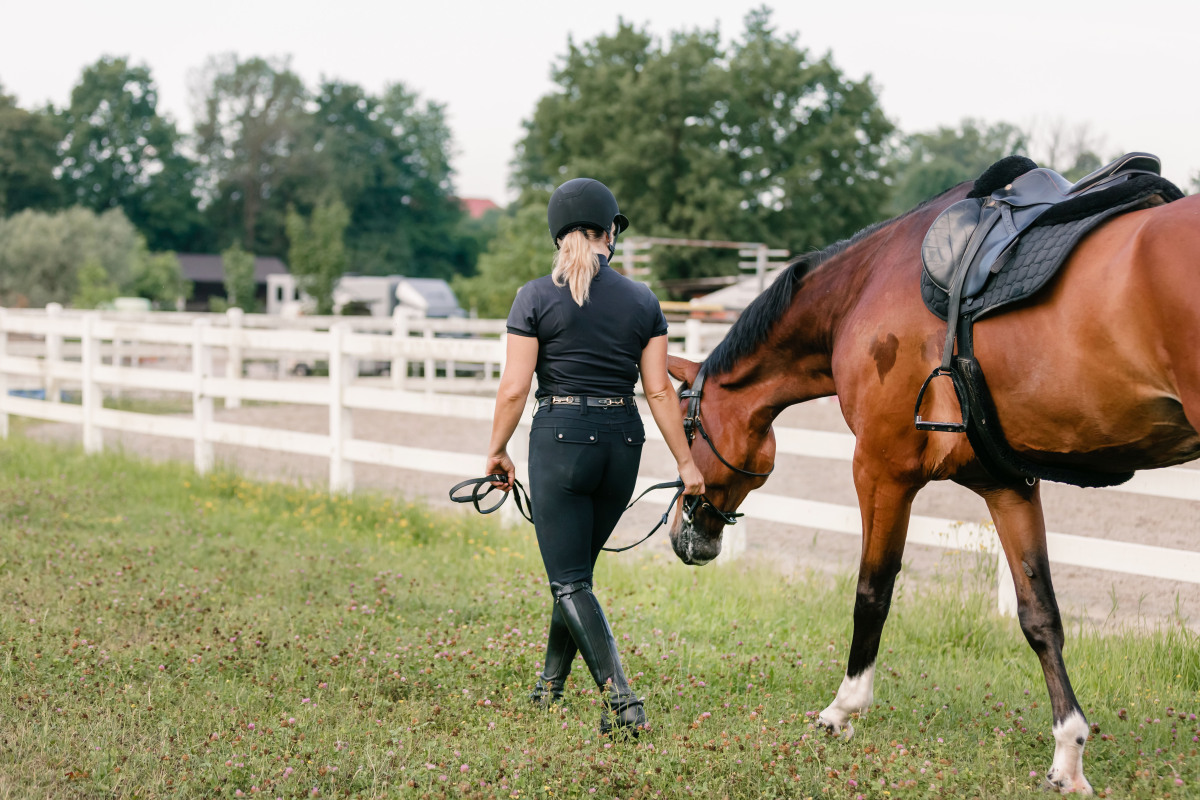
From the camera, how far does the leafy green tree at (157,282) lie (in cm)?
5206

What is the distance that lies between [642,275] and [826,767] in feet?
103

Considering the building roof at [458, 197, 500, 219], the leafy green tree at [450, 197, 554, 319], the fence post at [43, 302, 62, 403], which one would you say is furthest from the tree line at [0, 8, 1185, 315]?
the building roof at [458, 197, 500, 219]

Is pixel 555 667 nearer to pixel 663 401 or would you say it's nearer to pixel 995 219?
pixel 663 401

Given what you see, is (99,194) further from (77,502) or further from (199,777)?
(199,777)

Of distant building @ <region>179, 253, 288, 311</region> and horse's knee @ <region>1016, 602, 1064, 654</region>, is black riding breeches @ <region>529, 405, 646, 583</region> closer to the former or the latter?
horse's knee @ <region>1016, 602, 1064, 654</region>

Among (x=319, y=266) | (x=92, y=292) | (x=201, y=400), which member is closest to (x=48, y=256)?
(x=92, y=292)

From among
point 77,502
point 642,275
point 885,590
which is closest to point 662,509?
point 77,502

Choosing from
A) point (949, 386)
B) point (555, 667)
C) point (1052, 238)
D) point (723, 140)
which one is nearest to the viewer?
point (1052, 238)

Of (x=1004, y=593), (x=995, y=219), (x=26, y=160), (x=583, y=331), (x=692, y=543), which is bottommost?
(x=1004, y=593)

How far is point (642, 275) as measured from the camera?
34281 millimetres

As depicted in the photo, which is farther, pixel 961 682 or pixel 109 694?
pixel 961 682

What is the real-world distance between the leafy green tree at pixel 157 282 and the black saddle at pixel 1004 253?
177 feet

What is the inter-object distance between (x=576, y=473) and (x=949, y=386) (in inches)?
50.6

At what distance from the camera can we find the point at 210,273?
227ft
